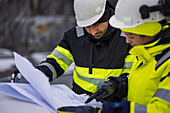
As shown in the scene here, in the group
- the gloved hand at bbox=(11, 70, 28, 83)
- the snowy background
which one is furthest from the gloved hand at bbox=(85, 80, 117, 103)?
the snowy background

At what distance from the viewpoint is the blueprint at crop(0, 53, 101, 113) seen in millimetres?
847

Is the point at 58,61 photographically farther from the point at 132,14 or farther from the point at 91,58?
the point at 132,14

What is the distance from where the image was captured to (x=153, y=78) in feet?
2.73

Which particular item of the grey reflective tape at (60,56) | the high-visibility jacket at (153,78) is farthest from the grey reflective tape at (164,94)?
the grey reflective tape at (60,56)

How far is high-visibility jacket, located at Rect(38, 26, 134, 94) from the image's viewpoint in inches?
54.4

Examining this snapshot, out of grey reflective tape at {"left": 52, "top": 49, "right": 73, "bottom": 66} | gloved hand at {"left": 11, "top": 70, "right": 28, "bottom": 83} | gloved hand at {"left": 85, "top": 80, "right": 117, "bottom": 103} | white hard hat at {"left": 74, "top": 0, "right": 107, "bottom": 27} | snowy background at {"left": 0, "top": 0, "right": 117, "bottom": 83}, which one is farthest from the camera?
snowy background at {"left": 0, "top": 0, "right": 117, "bottom": 83}

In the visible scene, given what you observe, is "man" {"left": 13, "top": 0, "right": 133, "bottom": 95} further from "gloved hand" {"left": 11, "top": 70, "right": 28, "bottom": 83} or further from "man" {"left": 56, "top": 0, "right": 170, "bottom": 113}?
"man" {"left": 56, "top": 0, "right": 170, "bottom": 113}

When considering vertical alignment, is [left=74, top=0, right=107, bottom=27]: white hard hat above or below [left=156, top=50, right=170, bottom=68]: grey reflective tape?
above

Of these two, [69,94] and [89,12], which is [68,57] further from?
[69,94]

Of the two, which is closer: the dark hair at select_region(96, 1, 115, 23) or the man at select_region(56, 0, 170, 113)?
the man at select_region(56, 0, 170, 113)

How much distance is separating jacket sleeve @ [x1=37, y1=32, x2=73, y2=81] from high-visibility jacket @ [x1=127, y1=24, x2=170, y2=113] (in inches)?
21.7

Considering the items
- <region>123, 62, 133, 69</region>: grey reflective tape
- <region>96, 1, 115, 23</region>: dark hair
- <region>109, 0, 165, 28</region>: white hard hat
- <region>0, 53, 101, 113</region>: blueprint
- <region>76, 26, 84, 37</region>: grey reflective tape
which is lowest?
<region>123, 62, 133, 69</region>: grey reflective tape

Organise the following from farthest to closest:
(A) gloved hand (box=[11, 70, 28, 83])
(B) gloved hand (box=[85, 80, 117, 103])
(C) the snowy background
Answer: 1. (C) the snowy background
2. (A) gloved hand (box=[11, 70, 28, 83])
3. (B) gloved hand (box=[85, 80, 117, 103])

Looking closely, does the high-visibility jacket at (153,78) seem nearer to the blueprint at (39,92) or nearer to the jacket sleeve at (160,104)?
the jacket sleeve at (160,104)
